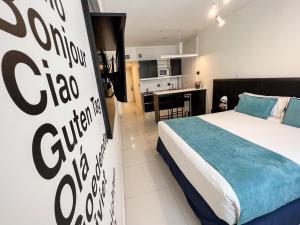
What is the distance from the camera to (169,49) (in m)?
6.86

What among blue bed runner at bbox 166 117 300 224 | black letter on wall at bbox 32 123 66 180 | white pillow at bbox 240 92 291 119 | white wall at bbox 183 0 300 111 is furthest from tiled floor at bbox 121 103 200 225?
white wall at bbox 183 0 300 111

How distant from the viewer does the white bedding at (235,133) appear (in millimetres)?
1208

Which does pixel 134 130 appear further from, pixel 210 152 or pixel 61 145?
pixel 61 145

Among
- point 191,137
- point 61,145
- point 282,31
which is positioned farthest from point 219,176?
point 282,31

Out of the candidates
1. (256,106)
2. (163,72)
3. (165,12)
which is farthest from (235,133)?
(163,72)

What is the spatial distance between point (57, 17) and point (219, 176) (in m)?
1.50

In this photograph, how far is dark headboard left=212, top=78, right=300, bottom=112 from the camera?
257 cm

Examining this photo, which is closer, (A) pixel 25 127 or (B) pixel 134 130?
(A) pixel 25 127

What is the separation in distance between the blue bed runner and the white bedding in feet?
0.25

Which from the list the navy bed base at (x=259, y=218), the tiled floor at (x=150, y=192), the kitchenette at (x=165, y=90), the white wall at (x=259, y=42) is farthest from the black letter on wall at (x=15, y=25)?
the kitchenette at (x=165, y=90)

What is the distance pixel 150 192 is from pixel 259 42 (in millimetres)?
3514

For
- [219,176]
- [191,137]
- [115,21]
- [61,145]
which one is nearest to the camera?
[61,145]

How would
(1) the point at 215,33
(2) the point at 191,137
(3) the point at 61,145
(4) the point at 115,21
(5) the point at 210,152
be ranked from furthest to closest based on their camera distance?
(1) the point at 215,33
(2) the point at 191,137
(5) the point at 210,152
(4) the point at 115,21
(3) the point at 61,145

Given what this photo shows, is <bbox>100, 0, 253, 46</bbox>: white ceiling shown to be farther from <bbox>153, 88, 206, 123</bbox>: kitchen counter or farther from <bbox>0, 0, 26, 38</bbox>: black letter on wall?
<bbox>0, 0, 26, 38</bbox>: black letter on wall
